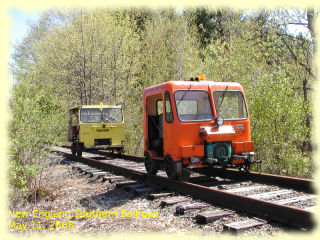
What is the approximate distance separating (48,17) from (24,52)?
4080 millimetres

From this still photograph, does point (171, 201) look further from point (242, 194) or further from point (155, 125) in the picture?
point (155, 125)

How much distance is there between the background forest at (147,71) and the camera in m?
8.56

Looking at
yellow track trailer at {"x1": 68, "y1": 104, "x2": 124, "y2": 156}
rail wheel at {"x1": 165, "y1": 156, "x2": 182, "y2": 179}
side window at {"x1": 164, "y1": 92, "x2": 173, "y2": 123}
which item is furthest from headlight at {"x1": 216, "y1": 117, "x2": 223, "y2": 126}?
yellow track trailer at {"x1": 68, "y1": 104, "x2": 124, "y2": 156}

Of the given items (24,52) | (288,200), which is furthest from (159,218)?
(24,52)

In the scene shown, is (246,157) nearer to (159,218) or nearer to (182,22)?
(159,218)

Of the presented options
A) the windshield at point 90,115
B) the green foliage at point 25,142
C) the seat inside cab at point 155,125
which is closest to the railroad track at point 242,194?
the seat inside cab at point 155,125

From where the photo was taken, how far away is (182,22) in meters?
26.3

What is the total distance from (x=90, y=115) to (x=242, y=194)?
9.43 m

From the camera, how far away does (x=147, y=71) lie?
79.0 ft

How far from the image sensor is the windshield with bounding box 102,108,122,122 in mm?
14594

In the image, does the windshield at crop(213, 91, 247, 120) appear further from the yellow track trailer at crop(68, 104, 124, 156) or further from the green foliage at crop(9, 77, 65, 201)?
the yellow track trailer at crop(68, 104, 124, 156)

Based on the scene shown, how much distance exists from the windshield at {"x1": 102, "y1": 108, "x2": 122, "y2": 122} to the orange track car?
6.85 m

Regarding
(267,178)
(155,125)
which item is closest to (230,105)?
(267,178)

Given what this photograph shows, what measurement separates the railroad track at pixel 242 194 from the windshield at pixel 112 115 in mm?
5358
